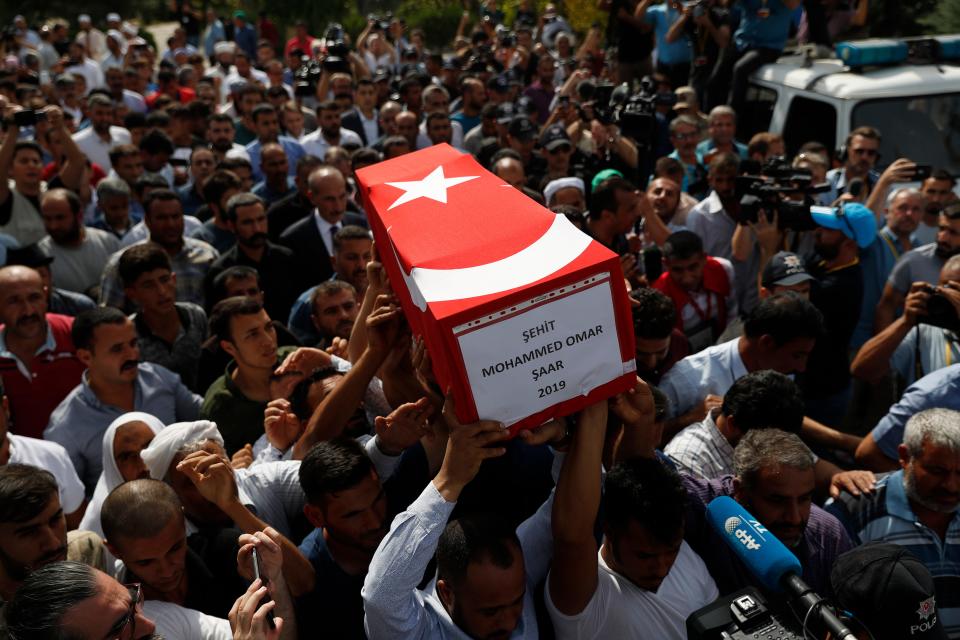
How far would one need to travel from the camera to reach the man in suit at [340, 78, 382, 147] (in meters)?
10.6

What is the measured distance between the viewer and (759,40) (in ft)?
29.4

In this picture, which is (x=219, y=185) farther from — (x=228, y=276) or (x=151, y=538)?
(x=151, y=538)

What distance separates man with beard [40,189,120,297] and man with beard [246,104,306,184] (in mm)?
3030

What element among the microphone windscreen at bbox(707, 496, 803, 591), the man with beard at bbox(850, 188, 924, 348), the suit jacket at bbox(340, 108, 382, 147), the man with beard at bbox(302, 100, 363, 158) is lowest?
the man with beard at bbox(850, 188, 924, 348)

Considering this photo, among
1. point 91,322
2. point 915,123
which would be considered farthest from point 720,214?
point 91,322

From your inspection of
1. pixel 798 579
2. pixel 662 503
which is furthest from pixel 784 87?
pixel 798 579

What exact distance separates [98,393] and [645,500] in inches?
109

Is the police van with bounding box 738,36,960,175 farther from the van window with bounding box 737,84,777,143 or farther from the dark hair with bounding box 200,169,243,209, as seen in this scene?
the dark hair with bounding box 200,169,243,209

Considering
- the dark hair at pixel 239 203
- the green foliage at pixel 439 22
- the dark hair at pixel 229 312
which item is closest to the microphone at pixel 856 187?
the dark hair at pixel 239 203

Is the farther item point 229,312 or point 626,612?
point 229,312

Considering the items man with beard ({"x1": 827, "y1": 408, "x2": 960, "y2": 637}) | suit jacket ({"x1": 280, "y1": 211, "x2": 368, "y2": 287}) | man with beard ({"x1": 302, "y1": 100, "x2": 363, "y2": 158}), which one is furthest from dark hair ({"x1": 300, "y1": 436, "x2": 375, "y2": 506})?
man with beard ({"x1": 302, "y1": 100, "x2": 363, "y2": 158})

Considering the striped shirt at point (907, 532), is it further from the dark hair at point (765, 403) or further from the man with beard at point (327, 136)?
the man with beard at point (327, 136)

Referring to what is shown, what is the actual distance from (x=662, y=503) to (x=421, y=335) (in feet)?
2.88

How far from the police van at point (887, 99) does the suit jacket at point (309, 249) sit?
159 inches
